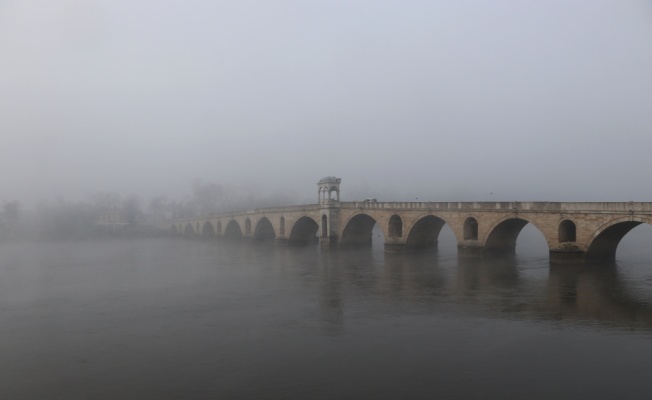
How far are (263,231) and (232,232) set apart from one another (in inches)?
431

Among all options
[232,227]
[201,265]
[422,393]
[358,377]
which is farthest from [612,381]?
[232,227]

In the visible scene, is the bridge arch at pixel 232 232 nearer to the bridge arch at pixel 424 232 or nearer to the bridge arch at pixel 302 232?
the bridge arch at pixel 302 232

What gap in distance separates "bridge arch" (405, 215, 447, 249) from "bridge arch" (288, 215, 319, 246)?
13265mm

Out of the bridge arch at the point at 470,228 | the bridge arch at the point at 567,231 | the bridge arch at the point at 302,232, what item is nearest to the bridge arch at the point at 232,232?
the bridge arch at the point at 302,232

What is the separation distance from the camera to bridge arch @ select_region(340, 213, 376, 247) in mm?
42969

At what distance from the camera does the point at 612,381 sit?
38.0 feet

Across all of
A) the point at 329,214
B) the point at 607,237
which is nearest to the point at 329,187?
the point at 329,214

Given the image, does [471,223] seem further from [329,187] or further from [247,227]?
[247,227]

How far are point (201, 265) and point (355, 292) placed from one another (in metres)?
16.6

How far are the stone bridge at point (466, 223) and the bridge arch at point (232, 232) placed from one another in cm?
1009

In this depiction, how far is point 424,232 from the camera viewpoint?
1526 inches

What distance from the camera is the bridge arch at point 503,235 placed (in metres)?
30.9

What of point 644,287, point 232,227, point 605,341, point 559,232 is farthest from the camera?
point 232,227

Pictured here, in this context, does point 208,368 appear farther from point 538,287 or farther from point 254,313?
Answer: point 538,287
